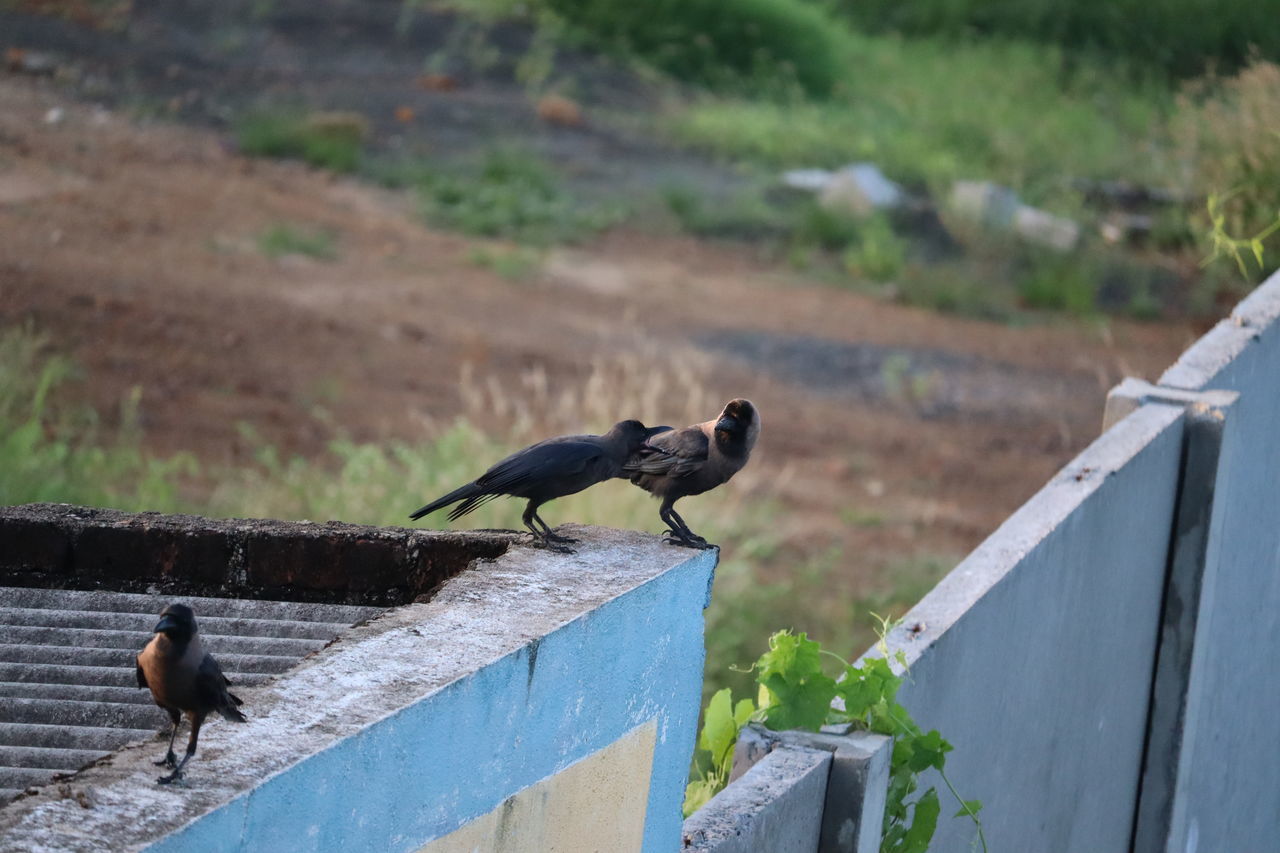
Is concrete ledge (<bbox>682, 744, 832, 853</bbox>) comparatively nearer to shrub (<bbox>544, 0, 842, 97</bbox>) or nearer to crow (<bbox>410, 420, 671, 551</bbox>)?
crow (<bbox>410, 420, 671, 551</bbox>)

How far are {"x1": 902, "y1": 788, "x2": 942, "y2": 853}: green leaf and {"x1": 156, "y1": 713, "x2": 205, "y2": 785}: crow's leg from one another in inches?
89.0

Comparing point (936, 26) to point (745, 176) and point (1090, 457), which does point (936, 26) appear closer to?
point (745, 176)

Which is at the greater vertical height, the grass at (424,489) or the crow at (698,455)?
the crow at (698,455)

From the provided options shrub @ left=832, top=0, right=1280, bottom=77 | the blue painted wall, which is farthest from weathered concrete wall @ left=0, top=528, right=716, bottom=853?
shrub @ left=832, top=0, right=1280, bottom=77

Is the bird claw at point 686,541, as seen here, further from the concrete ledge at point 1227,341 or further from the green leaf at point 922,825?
the concrete ledge at point 1227,341

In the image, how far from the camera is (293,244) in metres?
14.0

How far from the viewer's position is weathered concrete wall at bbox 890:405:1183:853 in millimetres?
4191

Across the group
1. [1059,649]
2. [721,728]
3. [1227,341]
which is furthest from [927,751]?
[1227,341]

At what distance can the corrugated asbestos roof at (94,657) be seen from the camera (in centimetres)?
229

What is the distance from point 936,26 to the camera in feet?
79.5

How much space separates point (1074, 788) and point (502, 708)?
327 cm

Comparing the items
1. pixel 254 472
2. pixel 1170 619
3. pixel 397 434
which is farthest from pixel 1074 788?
pixel 397 434

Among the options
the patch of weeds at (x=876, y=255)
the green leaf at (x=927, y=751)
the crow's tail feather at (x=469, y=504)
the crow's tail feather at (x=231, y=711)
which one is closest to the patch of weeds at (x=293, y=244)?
the patch of weeds at (x=876, y=255)

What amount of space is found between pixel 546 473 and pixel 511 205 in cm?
1324
